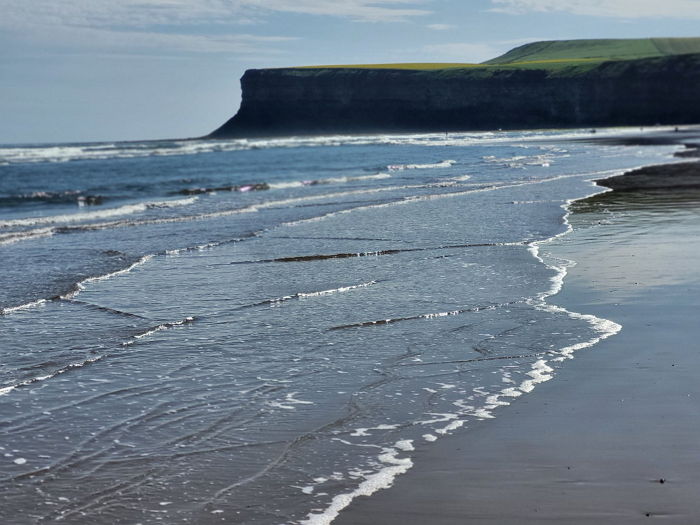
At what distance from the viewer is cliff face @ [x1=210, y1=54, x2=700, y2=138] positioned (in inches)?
5148

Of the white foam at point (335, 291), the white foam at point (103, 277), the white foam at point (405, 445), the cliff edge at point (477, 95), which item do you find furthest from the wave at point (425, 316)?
the cliff edge at point (477, 95)

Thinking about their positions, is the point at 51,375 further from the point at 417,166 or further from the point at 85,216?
the point at 417,166

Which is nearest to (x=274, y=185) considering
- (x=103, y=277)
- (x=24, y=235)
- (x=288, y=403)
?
(x=24, y=235)

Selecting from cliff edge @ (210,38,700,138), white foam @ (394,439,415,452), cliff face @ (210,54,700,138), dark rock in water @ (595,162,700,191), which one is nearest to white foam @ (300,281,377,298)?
white foam @ (394,439,415,452)

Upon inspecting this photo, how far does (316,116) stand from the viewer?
165m

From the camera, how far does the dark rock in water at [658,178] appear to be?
23.6 meters

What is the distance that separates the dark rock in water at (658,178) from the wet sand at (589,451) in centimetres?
1570

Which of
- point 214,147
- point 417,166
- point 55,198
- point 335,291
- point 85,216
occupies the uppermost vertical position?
point 214,147

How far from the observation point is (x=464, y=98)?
152 metres

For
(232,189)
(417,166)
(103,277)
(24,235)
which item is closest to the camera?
(103,277)

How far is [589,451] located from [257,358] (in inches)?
121

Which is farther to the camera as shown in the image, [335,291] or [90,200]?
→ [90,200]

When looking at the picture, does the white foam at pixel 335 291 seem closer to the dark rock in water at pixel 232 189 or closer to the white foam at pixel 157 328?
the white foam at pixel 157 328

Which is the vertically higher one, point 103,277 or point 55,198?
point 55,198
